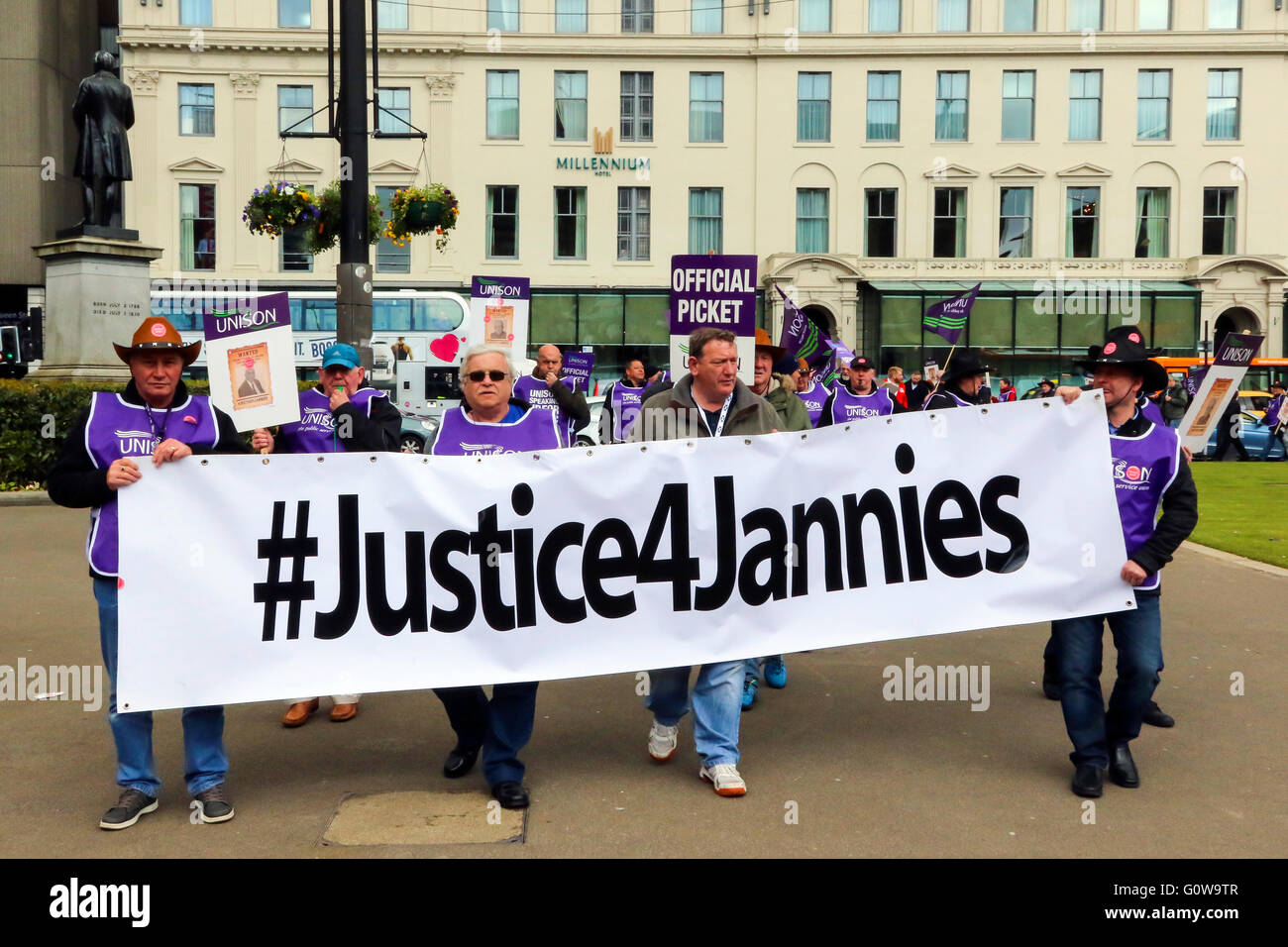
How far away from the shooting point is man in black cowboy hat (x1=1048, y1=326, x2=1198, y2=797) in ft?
17.1

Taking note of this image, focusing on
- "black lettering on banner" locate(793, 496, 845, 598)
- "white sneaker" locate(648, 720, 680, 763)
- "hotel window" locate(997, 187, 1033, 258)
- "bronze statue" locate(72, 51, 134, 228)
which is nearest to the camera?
"black lettering on banner" locate(793, 496, 845, 598)

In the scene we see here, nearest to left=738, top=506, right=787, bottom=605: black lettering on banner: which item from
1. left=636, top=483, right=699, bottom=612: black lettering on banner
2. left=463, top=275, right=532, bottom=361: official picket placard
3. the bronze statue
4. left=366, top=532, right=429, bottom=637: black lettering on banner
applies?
left=636, top=483, right=699, bottom=612: black lettering on banner

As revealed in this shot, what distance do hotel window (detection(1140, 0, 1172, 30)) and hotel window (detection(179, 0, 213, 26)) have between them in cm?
3191

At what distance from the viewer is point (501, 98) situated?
141 ft

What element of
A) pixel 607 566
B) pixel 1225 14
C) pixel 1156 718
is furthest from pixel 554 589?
pixel 1225 14

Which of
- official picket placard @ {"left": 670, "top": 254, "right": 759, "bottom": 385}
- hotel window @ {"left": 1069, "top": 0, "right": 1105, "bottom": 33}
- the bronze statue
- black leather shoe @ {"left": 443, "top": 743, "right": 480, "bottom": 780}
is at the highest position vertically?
hotel window @ {"left": 1069, "top": 0, "right": 1105, "bottom": 33}

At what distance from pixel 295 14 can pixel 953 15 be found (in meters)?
22.6

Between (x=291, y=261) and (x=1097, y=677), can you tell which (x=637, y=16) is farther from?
(x=1097, y=677)

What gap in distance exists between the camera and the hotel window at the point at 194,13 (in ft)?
139

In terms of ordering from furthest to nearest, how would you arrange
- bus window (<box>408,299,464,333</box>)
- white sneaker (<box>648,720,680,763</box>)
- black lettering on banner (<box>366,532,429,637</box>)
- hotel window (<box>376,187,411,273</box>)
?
hotel window (<box>376,187,411,273</box>) → bus window (<box>408,299,464,333</box>) → white sneaker (<box>648,720,680,763</box>) → black lettering on banner (<box>366,532,429,637</box>)

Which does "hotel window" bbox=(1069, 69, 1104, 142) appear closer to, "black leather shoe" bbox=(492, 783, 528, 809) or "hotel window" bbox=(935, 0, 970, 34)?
"hotel window" bbox=(935, 0, 970, 34)

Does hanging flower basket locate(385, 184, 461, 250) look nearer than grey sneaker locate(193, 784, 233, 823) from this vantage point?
No

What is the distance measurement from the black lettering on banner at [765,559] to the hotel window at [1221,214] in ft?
140

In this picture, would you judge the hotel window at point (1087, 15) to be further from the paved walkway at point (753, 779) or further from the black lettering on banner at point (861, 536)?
the black lettering on banner at point (861, 536)
